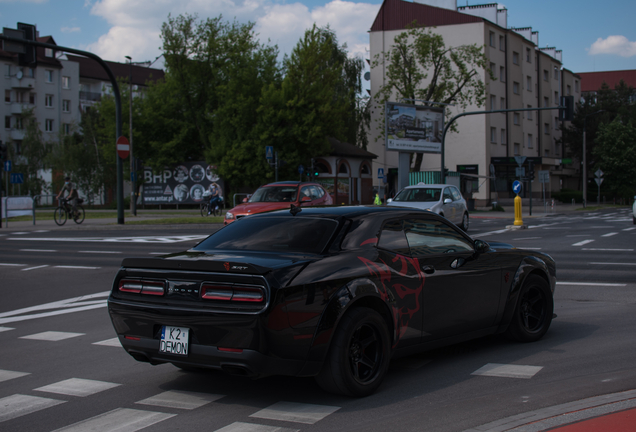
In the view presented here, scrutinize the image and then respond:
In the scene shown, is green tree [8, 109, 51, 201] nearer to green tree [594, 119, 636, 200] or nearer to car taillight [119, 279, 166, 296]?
green tree [594, 119, 636, 200]

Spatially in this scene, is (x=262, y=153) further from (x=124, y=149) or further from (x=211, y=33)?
(x=124, y=149)

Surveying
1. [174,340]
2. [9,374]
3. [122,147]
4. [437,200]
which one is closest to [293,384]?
[174,340]

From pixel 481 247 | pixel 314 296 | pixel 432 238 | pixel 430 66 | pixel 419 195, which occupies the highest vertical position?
pixel 430 66

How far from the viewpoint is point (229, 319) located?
4.26 metres

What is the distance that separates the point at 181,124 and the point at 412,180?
18.2 meters

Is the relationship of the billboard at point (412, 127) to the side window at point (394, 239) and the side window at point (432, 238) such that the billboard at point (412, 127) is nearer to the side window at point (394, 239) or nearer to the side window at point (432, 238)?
the side window at point (432, 238)

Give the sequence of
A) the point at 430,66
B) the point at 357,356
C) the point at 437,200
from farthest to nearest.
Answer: the point at 430,66 → the point at 437,200 → the point at 357,356

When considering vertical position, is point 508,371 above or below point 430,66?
below

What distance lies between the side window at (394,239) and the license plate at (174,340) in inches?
62.7

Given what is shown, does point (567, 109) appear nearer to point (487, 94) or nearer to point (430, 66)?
point (430, 66)

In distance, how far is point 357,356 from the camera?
15.2ft

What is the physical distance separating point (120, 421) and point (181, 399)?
1.86ft

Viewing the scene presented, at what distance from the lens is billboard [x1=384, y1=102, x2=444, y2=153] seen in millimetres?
42719

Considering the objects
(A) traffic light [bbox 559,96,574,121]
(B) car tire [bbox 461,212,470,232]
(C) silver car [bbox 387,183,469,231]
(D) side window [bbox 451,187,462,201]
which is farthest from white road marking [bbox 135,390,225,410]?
(A) traffic light [bbox 559,96,574,121]
